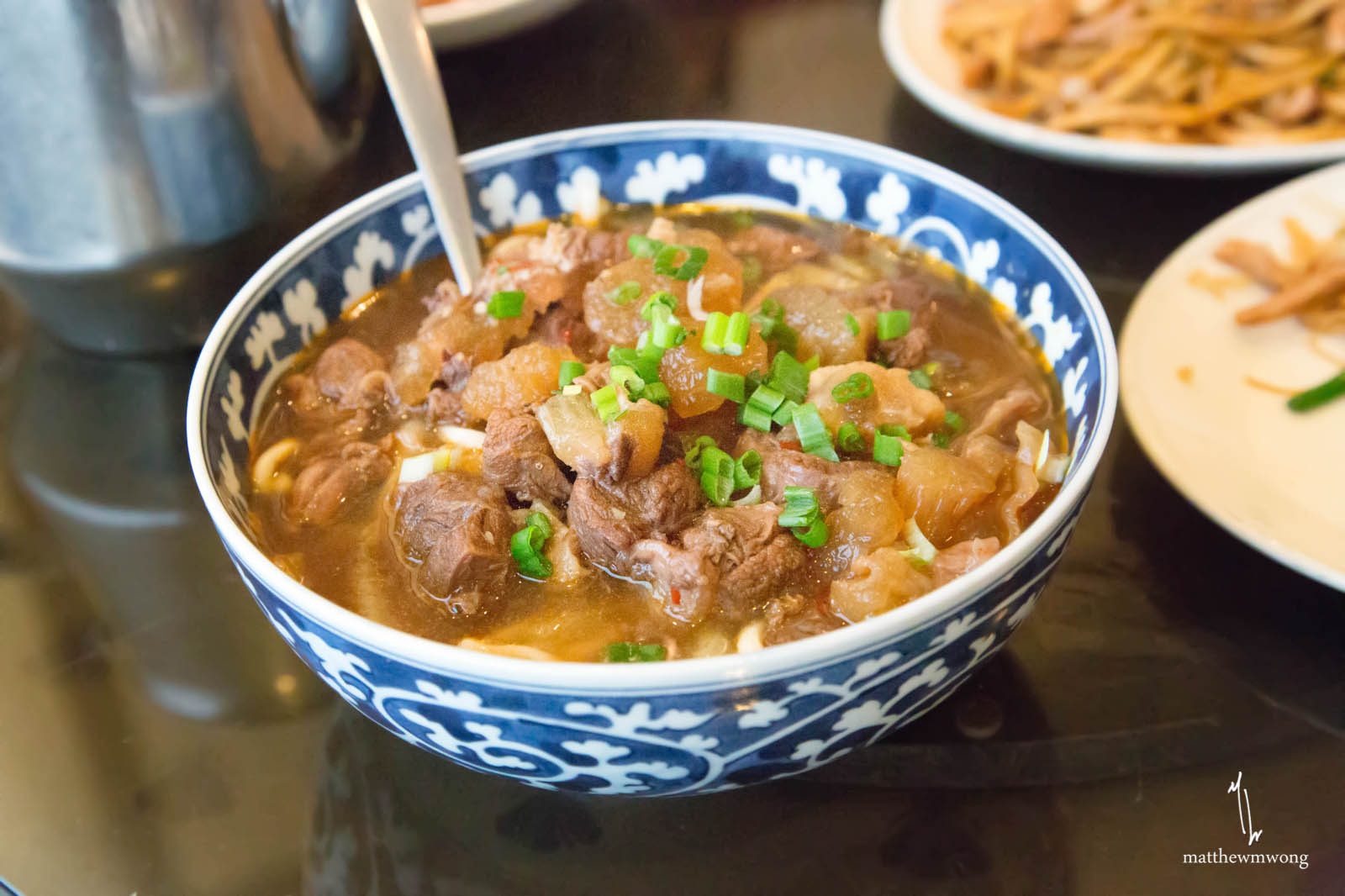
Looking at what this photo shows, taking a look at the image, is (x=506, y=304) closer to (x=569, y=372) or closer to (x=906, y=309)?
(x=569, y=372)

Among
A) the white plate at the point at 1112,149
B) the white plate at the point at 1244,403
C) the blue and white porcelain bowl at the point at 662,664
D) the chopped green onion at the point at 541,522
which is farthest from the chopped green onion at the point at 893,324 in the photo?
the white plate at the point at 1112,149

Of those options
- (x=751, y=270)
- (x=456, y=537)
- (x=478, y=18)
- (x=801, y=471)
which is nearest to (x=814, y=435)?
(x=801, y=471)

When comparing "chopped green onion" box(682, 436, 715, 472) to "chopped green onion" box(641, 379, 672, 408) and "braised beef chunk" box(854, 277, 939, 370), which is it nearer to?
"chopped green onion" box(641, 379, 672, 408)

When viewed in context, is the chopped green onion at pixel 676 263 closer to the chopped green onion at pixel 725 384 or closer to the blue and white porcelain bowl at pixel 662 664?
the chopped green onion at pixel 725 384

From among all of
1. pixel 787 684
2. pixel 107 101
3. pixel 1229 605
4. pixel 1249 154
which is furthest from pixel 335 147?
pixel 1249 154

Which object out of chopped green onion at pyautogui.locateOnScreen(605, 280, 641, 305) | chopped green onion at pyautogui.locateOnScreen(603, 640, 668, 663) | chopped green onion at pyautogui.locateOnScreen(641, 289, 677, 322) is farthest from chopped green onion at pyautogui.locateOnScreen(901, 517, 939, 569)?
chopped green onion at pyautogui.locateOnScreen(605, 280, 641, 305)
